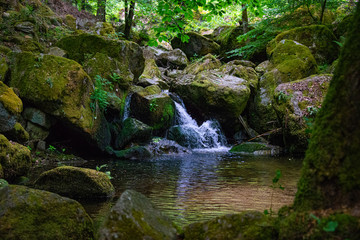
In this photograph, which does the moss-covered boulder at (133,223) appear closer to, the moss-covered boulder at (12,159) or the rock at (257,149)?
the moss-covered boulder at (12,159)

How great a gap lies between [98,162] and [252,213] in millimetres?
7867

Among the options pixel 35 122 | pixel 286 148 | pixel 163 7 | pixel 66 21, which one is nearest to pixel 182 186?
pixel 163 7

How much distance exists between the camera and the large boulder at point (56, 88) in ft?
28.6

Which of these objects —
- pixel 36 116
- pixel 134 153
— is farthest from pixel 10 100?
pixel 134 153

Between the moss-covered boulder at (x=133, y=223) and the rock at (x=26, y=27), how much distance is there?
12.4 meters

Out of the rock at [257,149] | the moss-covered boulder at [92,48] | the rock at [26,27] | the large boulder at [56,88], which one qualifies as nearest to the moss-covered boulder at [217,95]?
the rock at [257,149]

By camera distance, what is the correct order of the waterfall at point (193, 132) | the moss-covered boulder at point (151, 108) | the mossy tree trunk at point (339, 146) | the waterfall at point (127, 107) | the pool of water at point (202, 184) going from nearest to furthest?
the mossy tree trunk at point (339, 146)
the pool of water at point (202, 184)
the moss-covered boulder at point (151, 108)
the waterfall at point (127, 107)
the waterfall at point (193, 132)

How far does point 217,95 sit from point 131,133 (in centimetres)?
506

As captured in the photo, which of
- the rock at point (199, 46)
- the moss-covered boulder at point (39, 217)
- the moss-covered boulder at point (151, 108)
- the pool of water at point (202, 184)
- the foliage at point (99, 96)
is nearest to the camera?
the moss-covered boulder at point (39, 217)

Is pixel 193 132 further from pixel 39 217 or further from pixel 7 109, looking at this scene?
pixel 39 217

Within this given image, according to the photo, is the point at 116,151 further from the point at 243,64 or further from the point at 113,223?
the point at 243,64

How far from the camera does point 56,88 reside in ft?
29.1

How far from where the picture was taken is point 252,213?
2250mm

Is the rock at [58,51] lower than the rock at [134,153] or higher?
higher
